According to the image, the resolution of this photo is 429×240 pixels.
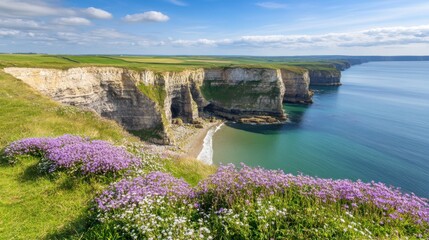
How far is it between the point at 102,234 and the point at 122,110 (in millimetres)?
62844

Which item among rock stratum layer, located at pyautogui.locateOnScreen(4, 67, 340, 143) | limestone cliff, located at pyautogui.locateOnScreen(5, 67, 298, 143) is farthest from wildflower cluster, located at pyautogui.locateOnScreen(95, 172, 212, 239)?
rock stratum layer, located at pyautogui.locateOnScreen(4, 67, 340, 143)

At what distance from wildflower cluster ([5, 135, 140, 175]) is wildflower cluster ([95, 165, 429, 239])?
5.76ft

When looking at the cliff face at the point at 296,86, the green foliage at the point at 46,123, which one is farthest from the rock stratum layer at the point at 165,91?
the green foliage at the point at 46,123

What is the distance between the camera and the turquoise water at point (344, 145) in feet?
160

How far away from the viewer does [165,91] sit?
7275 cm

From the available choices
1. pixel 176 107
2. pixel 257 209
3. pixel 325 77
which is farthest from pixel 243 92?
pixel 325 77

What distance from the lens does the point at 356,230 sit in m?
5.75

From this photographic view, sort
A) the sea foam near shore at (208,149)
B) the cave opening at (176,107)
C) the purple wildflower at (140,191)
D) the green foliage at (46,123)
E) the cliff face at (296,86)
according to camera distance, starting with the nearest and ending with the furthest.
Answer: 1. the purple wildflower at (140,191)
2. the green foliage at (46,123)
3. the sea foam near shore at (208,149)
4. the cave opening at (176,107)
5. the cliff face at (296,86)

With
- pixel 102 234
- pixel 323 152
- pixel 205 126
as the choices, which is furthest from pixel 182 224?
pixel 205 126

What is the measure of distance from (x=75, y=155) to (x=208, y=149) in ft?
168

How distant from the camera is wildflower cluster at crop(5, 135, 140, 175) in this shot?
9430mm

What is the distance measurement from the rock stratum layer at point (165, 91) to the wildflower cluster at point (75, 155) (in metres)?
38.0

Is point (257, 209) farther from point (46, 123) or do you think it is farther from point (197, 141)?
point (197, 141)

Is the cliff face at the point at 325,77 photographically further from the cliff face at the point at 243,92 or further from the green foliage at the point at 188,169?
the green foliage at the point at 188,169
